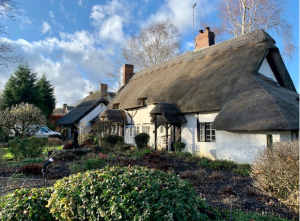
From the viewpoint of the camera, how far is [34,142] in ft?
36.2

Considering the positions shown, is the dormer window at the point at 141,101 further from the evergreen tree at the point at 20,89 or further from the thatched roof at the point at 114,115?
the evergreen tree at the point at 20,89

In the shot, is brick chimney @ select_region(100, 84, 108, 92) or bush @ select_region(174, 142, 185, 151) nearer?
bush @ select_region(174, 142, 185, 151)

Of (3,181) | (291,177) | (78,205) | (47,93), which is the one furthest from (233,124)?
(47,93)

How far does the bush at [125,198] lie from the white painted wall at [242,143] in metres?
7.27

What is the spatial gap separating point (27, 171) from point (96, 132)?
8.00 metres

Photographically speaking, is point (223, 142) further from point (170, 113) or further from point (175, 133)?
point (175, 133)

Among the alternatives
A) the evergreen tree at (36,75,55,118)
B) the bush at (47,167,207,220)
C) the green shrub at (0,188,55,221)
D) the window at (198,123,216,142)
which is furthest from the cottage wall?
the evergreen tree at (36,75,55,118)

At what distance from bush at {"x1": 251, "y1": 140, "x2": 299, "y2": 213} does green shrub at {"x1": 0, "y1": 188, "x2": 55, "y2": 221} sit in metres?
4.10

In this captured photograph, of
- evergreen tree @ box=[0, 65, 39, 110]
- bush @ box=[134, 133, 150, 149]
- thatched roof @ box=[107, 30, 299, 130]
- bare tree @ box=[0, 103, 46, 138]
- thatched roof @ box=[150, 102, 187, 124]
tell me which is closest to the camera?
thatched roof @ box=[107, 30, 299, 130]

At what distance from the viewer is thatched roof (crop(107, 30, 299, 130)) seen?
8852mm

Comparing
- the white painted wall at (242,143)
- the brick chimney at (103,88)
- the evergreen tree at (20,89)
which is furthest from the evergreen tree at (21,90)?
the white painted wall at (242,143)

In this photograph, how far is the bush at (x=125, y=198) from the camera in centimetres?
260

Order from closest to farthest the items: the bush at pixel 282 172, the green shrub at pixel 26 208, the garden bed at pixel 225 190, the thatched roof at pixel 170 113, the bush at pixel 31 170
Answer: the green shrub at pixel 26 208 → the bush at pixel 282 172 → the garden bed at pixel 225 190 → the bush at pixel 31 170 → the thatched roof at pixel 170 113

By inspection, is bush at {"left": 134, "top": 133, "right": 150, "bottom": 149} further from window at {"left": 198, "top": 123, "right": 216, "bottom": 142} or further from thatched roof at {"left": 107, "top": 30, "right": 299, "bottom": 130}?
window at {"left": 198, "top": 123, "right": 216, "bottom": 142}
